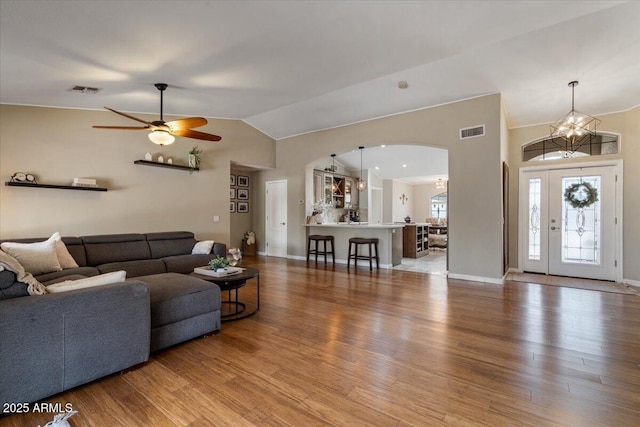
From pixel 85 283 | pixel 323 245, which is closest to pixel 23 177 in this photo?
pixel 85 283

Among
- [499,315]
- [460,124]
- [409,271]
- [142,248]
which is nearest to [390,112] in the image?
[460,124]

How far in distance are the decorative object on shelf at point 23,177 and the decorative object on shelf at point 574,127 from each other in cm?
805

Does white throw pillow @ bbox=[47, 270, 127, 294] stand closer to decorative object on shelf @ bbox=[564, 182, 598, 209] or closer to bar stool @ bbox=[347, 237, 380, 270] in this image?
bar stool @ bbox=[347, 237, 380, 270]

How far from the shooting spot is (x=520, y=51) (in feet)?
12.5

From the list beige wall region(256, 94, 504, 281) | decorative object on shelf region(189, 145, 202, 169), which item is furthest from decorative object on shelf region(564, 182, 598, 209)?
decorative object on shelf region(189, 145, 202, 169)

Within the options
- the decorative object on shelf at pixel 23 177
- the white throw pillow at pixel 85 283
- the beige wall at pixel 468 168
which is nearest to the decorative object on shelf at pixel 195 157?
the decorative object on shelf at pixel 23 177

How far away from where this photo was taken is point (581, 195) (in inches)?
217

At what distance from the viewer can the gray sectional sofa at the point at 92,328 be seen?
5.70 ft

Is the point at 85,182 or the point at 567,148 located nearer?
the point at 85,182

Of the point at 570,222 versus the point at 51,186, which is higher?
the point at 51,186

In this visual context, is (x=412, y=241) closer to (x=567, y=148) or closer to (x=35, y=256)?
(x=567, y=148)

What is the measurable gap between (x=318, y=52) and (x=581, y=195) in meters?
5.52

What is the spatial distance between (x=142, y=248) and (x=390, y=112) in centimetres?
528

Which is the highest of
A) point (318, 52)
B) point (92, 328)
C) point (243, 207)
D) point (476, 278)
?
point (318, 52)
